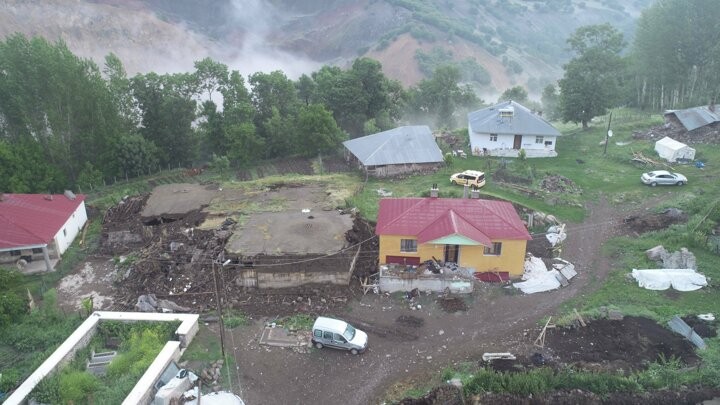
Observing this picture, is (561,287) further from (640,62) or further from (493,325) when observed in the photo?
(640,62)

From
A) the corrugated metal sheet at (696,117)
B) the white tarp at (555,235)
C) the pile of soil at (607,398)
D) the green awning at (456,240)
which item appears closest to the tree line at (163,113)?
the corrugated metal sheet at (696,117)

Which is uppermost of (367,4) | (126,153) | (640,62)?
(367,4)

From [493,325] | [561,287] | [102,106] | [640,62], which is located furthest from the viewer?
[640,62]

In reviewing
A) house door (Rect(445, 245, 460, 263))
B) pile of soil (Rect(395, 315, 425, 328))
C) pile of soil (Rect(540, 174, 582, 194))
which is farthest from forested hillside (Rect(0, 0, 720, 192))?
pile of soil (Rect(395, 315, 425, 328))

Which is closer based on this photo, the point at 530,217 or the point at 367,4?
the point at 530,217

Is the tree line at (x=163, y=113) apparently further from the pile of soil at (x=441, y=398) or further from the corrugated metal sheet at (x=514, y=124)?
the pile of soil at (x=441, y=398)

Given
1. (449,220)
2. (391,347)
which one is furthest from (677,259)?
(391,347)

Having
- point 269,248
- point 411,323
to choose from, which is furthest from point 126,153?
point 411,323

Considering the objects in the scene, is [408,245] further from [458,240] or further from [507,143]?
[507,143]
